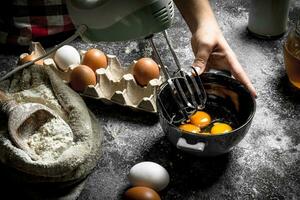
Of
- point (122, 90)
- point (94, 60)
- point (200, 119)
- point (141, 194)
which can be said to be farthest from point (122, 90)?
point (141, 194)

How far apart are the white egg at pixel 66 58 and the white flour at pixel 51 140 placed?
8.5 inches

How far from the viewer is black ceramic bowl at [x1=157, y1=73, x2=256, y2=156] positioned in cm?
78

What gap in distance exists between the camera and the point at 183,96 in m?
0.88

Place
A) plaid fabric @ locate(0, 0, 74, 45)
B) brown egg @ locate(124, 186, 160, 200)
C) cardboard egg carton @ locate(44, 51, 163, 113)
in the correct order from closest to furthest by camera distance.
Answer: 1. brown egg @ locate(124, 186, 160, 200)
2. cardboard egg carton @ locate(44, 51, 163, 113)
3. plaid fabric @ locate(0, 0, 74, 45)

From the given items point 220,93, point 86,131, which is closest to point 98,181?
point 86,131

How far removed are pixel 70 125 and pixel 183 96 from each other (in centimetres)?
23

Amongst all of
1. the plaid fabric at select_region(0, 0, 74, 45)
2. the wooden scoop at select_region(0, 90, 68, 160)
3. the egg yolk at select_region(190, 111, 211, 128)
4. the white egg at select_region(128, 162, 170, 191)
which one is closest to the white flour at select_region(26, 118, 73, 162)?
the wooden scoop at select_region(0, 90, 68, 160)

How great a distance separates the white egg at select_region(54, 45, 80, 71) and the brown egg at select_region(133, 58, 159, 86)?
16 cm

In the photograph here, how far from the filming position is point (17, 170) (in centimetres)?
82

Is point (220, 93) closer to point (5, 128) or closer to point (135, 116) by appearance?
point (135, 116)

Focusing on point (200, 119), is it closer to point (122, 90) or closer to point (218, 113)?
point (218, 113)

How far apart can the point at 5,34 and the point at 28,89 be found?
306 millimetres

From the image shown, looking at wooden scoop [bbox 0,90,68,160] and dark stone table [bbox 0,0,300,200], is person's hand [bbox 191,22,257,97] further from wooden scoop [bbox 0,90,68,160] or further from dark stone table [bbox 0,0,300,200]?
wooden scoop [bbox 0,90,68,160]

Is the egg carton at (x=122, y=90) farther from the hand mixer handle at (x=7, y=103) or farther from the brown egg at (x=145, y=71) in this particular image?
the hand mixer handle at (x=7, y=103)
